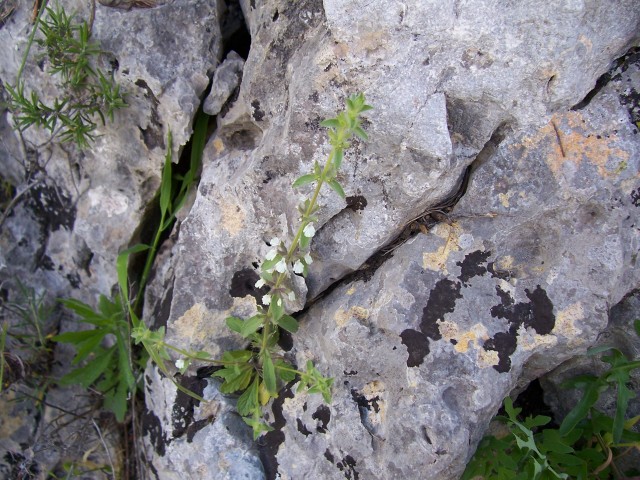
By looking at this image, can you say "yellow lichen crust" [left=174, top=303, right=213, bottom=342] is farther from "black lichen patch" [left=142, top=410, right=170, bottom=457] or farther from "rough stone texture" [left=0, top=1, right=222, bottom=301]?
"rough stone texture" [left=0, top=1, right=222, bottom=301]

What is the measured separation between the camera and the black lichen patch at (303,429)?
272 centimetres

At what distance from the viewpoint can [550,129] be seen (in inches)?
93.6

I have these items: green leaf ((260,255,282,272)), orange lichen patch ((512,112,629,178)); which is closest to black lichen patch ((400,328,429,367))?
green leaf ((260,255,282,272))

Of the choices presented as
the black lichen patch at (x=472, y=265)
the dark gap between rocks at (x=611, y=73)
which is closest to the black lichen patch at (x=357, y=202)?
the black lichen patch at (x=472, y=265)

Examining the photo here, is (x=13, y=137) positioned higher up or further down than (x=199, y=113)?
further down

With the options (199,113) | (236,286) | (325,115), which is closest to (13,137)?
(199,113)

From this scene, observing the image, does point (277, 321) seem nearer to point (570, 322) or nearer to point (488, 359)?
point (488, 359)

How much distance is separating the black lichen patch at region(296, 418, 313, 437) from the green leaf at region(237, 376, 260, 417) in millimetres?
233

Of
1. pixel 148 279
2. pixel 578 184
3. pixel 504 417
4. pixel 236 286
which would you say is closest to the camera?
pixel 578 184

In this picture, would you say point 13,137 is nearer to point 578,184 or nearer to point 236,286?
point 236,286

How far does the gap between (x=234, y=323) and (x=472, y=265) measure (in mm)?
1155

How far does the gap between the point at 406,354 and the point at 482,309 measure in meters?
0.39

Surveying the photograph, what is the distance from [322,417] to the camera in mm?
2676

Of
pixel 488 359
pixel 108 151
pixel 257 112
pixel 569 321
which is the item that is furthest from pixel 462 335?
pixel 108 151
